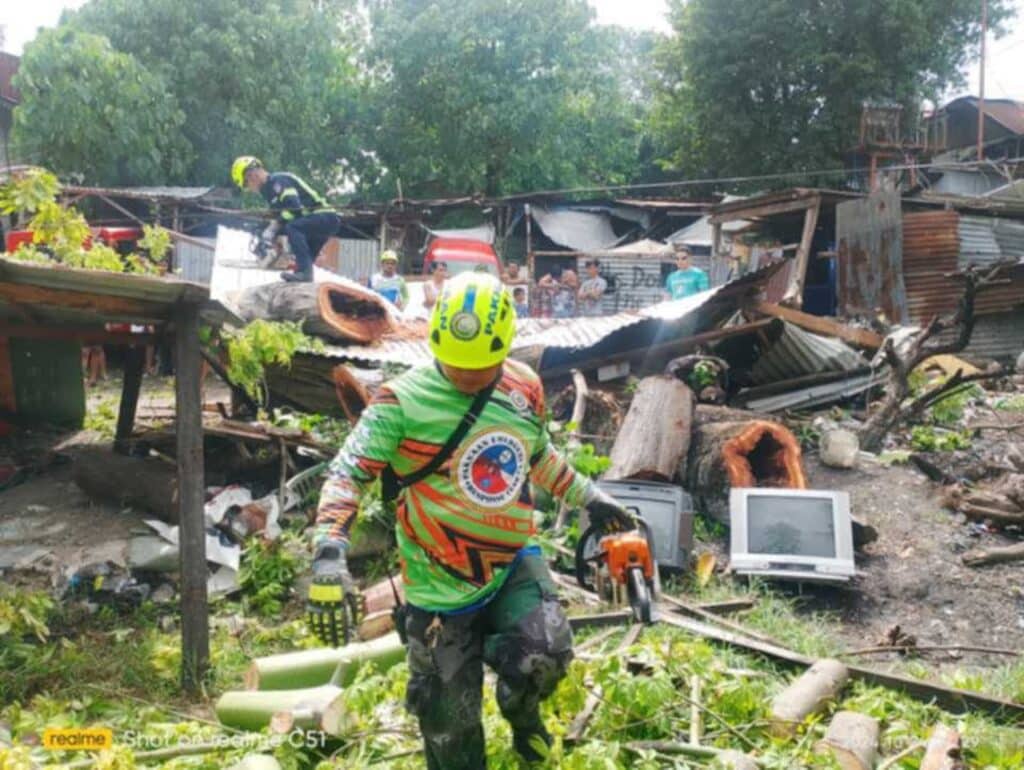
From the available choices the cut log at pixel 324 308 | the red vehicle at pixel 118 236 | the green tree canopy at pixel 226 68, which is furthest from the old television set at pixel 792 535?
the green tree canopy at pixel 226 68

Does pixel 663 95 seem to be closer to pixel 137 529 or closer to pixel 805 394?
pixel 805 394

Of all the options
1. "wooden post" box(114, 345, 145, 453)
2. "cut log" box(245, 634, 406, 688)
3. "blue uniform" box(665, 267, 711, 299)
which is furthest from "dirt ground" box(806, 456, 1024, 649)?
"wooden post" box(114, 345, 145, 453)

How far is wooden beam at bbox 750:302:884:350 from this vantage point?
37.1 ft

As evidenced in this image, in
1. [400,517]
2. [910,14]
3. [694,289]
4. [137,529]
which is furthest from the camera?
[910,14]

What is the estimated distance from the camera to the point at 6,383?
8.95m

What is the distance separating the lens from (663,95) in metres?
28.5

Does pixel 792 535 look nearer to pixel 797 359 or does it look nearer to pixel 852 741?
pixel 852 741

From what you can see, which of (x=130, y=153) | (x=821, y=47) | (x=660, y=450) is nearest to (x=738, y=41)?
(x=821, y=47)

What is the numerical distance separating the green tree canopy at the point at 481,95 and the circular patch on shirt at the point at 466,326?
23.0 metres

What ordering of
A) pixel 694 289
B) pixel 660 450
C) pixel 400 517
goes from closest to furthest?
pixel 400 517 → pixel 660 450 → pixel 694 289

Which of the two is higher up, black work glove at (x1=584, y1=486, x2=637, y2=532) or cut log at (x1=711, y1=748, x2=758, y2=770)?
black work glove at (x1=584, y1=486, x2=637, y2=532)

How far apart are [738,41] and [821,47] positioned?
2.23 metres

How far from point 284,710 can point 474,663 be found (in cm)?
110

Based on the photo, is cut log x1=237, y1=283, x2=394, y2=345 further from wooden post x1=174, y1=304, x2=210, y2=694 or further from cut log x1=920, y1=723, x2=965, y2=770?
cut log x1=920, y1=723, x2=965, y2=770
